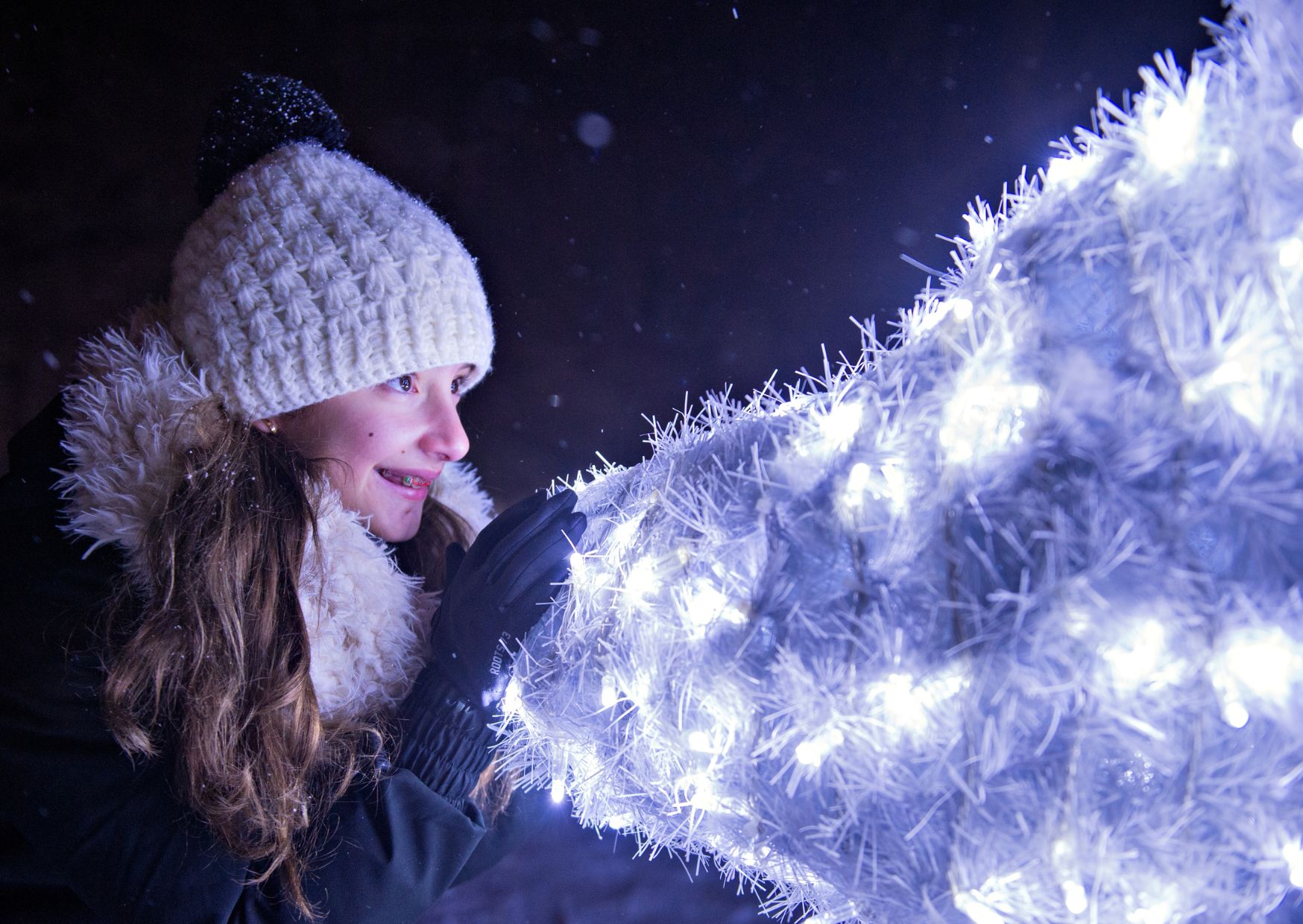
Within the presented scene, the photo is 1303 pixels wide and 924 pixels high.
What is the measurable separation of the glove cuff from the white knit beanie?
44 centimetres

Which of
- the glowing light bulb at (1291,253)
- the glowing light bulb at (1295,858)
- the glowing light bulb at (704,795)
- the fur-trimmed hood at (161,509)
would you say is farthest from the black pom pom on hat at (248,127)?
the glowing light bulb at (1295,858)

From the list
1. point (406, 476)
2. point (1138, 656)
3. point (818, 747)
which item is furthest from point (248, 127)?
point (1138, 656)

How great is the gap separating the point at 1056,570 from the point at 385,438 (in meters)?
0.91

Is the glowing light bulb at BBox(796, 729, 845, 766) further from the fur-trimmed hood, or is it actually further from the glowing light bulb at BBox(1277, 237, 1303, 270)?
the fur-trimmed hood

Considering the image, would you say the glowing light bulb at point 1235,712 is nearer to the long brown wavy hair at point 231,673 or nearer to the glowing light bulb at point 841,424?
the glowing light bulb at point 841,424

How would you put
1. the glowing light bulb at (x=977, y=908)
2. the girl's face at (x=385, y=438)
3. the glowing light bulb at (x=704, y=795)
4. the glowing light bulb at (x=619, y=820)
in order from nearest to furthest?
the glowing light bulb at (x=977, y=908), the glowing light bulb at (x=704, y=795), the glowing light bulb at (x=619, y=820), the girl's face at (x=385, y=438)

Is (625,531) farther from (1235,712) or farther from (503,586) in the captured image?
(1235,712)

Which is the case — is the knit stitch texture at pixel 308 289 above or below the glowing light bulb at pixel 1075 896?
above

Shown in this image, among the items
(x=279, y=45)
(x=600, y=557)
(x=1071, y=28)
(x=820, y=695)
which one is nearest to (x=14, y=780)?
(x=600, y=557)

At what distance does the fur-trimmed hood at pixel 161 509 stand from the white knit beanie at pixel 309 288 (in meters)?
0.07

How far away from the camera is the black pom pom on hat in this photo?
42.3 inches

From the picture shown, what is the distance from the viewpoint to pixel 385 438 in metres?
1.05

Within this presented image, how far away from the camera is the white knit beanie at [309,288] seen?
93cm

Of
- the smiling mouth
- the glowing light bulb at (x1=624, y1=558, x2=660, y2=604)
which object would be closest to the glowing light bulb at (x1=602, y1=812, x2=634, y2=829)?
the glowing light bulb at (x1=624, y1=558, x2=660, y2=604)
